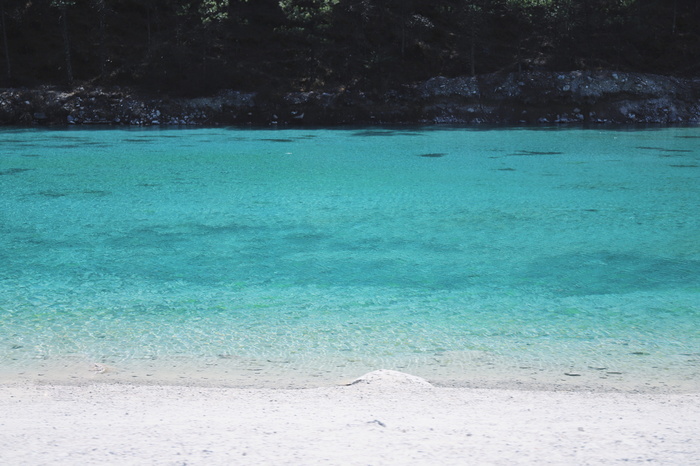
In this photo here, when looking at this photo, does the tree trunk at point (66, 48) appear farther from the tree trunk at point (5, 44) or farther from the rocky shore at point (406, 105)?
the tree trunk at point (5, 44)

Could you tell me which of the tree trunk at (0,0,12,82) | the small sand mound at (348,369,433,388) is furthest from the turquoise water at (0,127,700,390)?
the tree trunk at (0,0,12,82)

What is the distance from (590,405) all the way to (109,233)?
755 centimetres

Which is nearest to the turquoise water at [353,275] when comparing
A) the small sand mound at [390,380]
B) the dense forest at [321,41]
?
the small sand mound at [390,380]

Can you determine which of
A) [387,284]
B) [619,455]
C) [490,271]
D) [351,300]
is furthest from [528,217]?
[619,455]

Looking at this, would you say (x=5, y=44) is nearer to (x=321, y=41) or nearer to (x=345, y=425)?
(x=321, y=41)

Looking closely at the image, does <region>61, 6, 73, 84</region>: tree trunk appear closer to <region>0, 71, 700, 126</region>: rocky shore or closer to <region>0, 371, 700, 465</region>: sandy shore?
<region>0, 71, 700, 126</region>: rocky shore

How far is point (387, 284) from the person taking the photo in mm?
7223

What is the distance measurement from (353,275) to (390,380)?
3.13 metres

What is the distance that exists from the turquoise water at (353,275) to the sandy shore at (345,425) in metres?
0.52

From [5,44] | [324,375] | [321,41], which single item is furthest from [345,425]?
[5,44]

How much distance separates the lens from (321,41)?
33.6 m

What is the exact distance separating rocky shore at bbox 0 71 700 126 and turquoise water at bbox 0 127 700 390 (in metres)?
13.8

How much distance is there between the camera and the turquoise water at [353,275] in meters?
5.21

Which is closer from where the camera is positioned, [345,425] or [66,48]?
[345,425]
